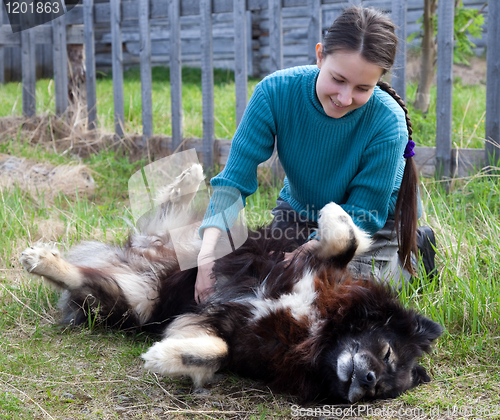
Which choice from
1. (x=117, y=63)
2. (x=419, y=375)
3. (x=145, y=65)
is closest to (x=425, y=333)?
(x=419, y=375)

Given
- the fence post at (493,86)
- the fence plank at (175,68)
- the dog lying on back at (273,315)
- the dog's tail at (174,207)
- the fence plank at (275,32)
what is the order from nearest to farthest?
the dog lying on back at (273,315) → the dog's tail at (174,207) → the fence post at (493,86) → the fence plank at (275,32) → the fence plank at (175,68)

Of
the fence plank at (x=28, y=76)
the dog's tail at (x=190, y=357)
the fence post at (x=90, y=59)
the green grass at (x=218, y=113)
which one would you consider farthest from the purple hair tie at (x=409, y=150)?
the fence plank at (x=28, y=76)

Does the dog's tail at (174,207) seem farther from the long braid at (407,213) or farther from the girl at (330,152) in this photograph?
the long braid at (407,213)

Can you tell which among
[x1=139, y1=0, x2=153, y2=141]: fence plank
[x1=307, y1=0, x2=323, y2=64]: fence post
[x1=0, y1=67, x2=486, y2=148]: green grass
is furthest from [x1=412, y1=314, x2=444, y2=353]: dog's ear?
[x1=139, y1=0, x2=153, y2=141]: fence plank

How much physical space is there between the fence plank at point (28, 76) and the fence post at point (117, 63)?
59.7 inches

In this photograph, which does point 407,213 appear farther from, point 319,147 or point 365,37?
point 365,37

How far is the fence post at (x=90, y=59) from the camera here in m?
6.05

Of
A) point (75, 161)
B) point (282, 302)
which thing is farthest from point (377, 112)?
point (75, 161)

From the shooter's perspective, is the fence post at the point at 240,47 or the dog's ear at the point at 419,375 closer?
the dog's ear at the point at 419,375

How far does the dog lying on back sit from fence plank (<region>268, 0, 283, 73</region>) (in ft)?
8.87

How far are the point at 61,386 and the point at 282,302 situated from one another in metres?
0.98

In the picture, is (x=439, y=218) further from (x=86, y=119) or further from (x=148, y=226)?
(x=86, y=119)

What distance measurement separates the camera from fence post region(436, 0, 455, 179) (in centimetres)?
A: 407

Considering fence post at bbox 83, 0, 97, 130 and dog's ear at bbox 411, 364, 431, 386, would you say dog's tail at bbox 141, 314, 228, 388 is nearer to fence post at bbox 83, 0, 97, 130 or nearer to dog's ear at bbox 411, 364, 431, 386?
dog's ear at bbox 411, 364, 431, 386
